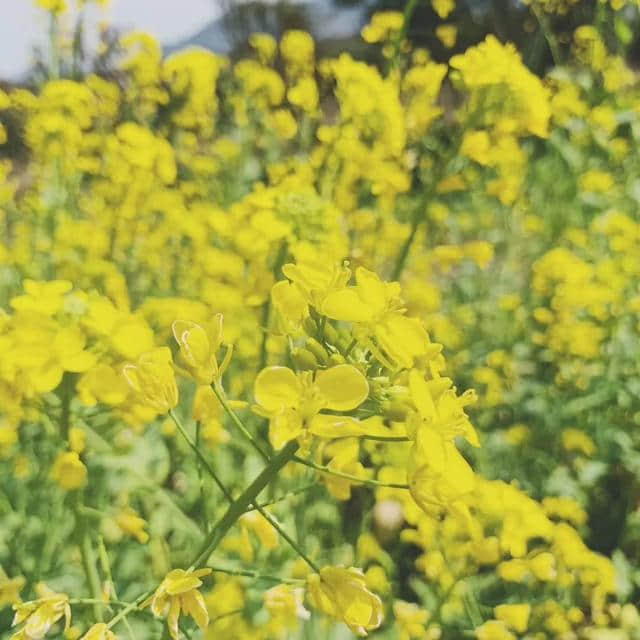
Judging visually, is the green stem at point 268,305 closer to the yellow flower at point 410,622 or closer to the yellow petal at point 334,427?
the yellow flower at point 410,622

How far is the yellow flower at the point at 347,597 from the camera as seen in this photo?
0.83 m

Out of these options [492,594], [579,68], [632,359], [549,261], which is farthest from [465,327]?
[579,68]

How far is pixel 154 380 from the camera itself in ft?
2.89

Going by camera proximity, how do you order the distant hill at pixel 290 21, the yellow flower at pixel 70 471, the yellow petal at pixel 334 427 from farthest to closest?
the distant hill at pixel 290 21, the yellow flower at pixel 70 471, the yellow petal at pixel 334 427

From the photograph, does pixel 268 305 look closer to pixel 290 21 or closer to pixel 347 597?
pixel 347 597

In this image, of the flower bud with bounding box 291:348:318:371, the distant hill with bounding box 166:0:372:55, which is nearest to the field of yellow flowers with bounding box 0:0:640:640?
the flower bud with bounding box 291:348:318:371

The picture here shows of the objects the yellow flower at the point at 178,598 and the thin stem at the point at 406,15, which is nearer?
the yellow flower at the point at 178,598

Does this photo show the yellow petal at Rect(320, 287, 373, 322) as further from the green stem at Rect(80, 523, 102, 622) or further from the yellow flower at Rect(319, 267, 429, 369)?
the green stem at Rect(80, 523, 102, 622)

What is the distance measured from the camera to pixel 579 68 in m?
5.07

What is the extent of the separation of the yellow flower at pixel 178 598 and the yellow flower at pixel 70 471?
0.26m

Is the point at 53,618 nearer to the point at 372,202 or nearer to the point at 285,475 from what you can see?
the point at 285,475

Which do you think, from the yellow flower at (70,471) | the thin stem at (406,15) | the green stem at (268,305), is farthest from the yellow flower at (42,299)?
the thin stem at (406,15)

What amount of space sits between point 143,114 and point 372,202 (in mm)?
932

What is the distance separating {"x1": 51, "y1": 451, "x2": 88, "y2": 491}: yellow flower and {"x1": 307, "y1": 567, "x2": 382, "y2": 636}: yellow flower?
13.6 inches
